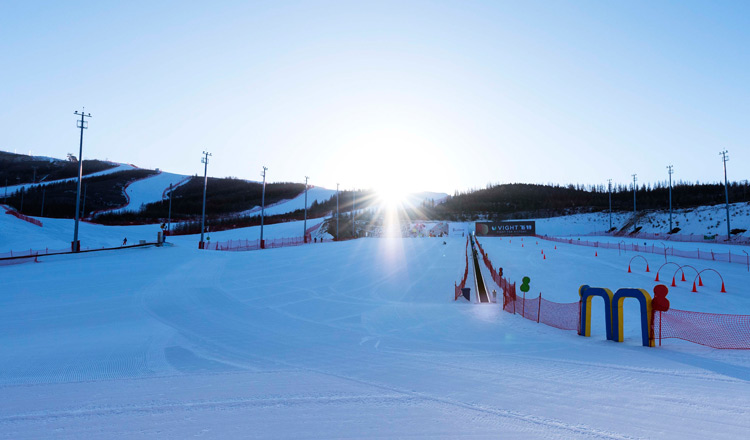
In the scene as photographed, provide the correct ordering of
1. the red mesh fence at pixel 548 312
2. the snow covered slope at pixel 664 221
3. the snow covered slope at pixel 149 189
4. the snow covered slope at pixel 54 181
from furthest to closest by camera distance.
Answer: the snow covered slope at pixel 149 189
the snow covered slope at pixel 54 181
the snow covered slope at pixel 664 221
the red mesh fence at pixel 548 312

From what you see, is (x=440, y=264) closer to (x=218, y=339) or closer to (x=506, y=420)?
(x=218, y=339)

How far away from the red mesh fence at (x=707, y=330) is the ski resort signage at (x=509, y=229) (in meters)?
54.8

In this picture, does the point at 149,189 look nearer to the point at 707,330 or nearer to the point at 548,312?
the point at 548,312

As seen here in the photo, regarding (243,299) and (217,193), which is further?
(217,193)

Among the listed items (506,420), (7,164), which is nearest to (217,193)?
(7,164)

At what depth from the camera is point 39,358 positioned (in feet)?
25.7

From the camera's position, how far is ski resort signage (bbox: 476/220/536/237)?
213ft

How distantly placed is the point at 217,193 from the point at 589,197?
372 feet

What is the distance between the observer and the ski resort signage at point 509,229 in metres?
64.9

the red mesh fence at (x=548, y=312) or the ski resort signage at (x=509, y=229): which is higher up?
the ski resort signage at (x=509, y=229)

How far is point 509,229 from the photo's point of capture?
65750 millimetres

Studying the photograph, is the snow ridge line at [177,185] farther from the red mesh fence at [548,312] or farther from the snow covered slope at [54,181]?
the red mesh fence at [548,312]

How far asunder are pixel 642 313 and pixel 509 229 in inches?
2337

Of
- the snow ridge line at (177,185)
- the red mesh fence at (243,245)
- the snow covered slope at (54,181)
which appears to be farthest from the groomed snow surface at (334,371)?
the snow covered slope at (54,181)
